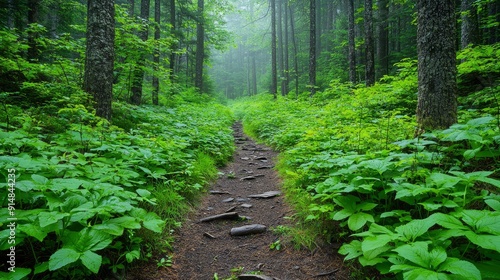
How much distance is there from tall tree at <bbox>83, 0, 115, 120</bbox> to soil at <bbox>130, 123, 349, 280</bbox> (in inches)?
127

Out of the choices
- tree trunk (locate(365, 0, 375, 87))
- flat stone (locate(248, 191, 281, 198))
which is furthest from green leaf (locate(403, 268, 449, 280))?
tree trunk (locate(365, 0, 375, 87))

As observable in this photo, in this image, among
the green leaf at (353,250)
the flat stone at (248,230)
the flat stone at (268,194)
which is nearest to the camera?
the green leaf at (353,250)

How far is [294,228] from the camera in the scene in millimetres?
3420

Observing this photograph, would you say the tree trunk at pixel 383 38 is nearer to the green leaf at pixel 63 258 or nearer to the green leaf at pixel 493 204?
the green leaf at pixel 493 204

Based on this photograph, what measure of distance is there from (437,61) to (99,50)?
633 cm

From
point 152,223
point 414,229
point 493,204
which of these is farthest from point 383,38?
point 152,223

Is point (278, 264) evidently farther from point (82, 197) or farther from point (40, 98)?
point (40, 98)

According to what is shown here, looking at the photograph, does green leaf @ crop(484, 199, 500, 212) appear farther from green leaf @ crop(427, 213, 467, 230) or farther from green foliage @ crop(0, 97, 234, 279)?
green foliage @ crop(0, 97, 234, 279)

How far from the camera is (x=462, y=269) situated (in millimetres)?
1519

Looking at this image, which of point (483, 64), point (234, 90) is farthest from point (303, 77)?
point (234, 90)

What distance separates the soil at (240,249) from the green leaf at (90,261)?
772 millimetres

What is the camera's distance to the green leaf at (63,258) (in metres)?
1.78

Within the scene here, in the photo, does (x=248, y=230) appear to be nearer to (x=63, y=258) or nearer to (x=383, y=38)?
(x=63, y=258)

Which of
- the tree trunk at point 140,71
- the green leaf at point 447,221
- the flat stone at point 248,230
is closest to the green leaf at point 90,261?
the flat stone at point 248,230
